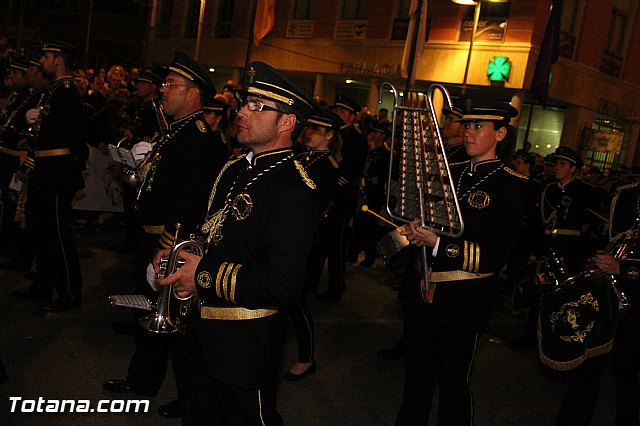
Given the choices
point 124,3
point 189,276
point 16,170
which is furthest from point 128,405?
point 124,3

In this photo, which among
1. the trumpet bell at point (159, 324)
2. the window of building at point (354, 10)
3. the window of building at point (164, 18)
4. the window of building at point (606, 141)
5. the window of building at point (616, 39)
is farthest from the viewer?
the window of building at point (164, 18)

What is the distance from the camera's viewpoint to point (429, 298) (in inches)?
147

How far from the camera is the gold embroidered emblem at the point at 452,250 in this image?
353cm

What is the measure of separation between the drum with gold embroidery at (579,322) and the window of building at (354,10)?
Answer: 774 inches

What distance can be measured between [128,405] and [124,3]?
32836 mm

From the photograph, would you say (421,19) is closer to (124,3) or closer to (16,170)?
(16,170)

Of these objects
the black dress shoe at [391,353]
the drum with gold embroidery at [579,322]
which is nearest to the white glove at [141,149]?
the black dress shoe at [391,353]

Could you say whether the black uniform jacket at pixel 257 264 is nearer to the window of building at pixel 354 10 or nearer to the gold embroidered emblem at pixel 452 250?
the gold embroidered emblem at pixel 452 250

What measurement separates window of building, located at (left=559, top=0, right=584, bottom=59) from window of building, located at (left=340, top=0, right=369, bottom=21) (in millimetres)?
6344

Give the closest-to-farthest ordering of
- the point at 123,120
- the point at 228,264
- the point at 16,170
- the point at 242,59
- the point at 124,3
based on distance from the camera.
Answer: the point at 228,264 → the point at 16,170 → the point at 123,120 → the point at 242,59 → the point at 124,3

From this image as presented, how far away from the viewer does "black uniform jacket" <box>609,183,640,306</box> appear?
13.9 ft

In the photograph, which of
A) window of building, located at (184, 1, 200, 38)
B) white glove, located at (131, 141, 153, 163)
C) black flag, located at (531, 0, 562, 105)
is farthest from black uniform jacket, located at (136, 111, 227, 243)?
window of building, located at (184, 1, 200, 38)

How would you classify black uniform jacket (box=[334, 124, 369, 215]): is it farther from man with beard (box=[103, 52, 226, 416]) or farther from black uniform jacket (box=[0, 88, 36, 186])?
man with beard (box=[103, 52, 226, 416])

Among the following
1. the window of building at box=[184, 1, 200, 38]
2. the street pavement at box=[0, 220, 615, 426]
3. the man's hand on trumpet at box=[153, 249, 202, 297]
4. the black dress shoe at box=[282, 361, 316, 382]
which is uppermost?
the window of building at box=[184, 1, 200, 38]
